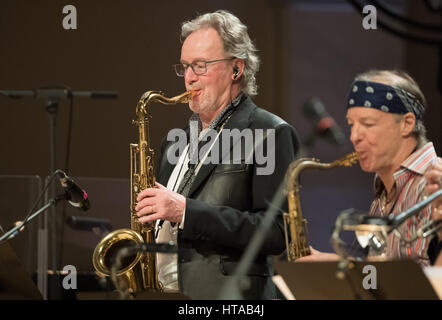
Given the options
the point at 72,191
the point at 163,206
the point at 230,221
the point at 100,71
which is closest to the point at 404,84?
the point at 230,221

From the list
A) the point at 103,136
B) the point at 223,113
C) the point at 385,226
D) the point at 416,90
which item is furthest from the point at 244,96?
the point at 103,136

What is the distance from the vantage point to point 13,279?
2566mm

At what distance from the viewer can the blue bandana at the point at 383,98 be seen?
7.95 ft

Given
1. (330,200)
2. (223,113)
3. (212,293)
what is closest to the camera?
(212,293)

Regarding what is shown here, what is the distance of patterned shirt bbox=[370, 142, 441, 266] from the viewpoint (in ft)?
7.49

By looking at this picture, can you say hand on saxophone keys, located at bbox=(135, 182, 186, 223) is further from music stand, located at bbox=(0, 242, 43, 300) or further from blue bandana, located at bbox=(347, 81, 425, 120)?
blue bandana, located at bbox=(347, 81, 425, 120)

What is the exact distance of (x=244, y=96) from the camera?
3039 millimetres


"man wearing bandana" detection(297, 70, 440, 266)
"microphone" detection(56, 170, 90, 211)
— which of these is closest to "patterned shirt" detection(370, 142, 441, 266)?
"man wearing bandana" detection(297, 70, 440, 266)

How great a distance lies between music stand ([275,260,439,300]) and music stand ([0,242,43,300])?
1032 mm

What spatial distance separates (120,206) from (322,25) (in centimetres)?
267

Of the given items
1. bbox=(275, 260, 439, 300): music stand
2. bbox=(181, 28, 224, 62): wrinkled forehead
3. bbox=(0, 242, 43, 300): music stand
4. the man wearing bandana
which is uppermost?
bbox=(181, 28, 224, 62): wrinkled forehead

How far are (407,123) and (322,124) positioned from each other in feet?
2.71

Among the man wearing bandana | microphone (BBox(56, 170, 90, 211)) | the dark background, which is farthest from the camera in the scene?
the dark background
